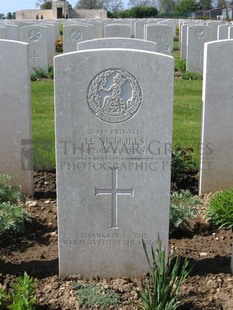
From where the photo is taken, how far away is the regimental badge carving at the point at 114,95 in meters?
3.41

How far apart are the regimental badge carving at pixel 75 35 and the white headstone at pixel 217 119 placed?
32.6ft

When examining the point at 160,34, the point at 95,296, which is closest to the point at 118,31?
the point at 160,34

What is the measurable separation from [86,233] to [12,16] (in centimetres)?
6824

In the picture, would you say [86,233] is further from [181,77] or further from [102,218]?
[181,77]

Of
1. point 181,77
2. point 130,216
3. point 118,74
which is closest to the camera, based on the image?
point 118,74

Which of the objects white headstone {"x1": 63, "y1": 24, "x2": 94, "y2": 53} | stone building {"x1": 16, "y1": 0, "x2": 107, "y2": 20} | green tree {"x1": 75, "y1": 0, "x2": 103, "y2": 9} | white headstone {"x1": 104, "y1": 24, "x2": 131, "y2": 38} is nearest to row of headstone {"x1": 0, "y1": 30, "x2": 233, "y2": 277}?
white headstone {"x1": 63, "y1": 24, "x2": 94, "y2": 53}

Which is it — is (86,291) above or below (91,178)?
below

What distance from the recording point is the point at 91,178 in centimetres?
359

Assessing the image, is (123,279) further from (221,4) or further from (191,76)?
(221,4)

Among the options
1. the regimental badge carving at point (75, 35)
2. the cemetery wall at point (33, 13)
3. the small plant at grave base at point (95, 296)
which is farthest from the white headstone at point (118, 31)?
the cemetery wall at point (33, 13)

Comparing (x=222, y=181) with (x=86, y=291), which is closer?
(x=86, y=291)

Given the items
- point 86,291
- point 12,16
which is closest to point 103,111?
point 86,291

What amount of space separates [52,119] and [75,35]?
23.0 ft

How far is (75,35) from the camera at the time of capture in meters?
14.7
